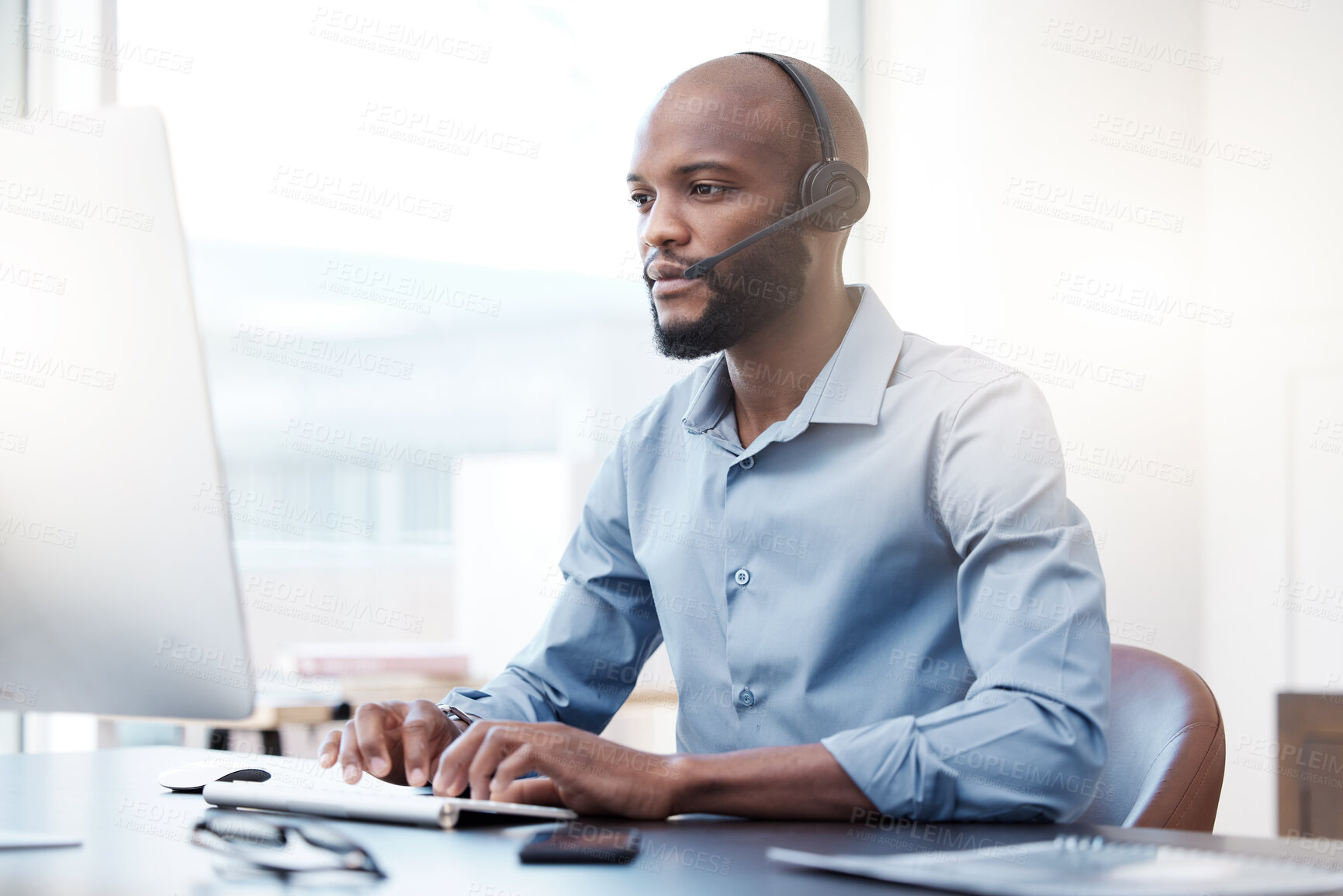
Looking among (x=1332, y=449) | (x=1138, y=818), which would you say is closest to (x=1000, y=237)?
(x=1332, y=449)

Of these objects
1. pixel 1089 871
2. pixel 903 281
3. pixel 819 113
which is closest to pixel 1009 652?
pixel 1089 871

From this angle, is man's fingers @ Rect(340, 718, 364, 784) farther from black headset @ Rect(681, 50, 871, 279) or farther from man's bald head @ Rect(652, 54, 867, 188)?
man's bald head @ Rect(652, 54, 867, 188)

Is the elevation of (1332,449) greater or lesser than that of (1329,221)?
lesser

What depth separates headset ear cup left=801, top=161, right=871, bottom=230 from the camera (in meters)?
1.37

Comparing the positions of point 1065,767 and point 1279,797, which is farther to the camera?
point 1279,797

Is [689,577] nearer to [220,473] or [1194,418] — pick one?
[220,473]

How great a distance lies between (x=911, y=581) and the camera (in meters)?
1.25

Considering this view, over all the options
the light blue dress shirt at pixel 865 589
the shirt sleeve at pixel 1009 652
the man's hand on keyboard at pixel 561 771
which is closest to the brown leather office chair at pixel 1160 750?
the shirt sleeve at pixel 1009 652

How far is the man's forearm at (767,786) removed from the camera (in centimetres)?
91

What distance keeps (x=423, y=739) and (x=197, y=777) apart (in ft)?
0.66

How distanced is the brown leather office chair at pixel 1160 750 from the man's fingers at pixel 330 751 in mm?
743

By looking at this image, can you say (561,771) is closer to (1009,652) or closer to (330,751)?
(330,751)

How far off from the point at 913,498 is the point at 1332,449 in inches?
85.8

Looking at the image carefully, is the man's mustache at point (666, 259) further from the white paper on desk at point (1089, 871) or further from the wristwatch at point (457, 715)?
the white paper on desk at point (1089, 871)
